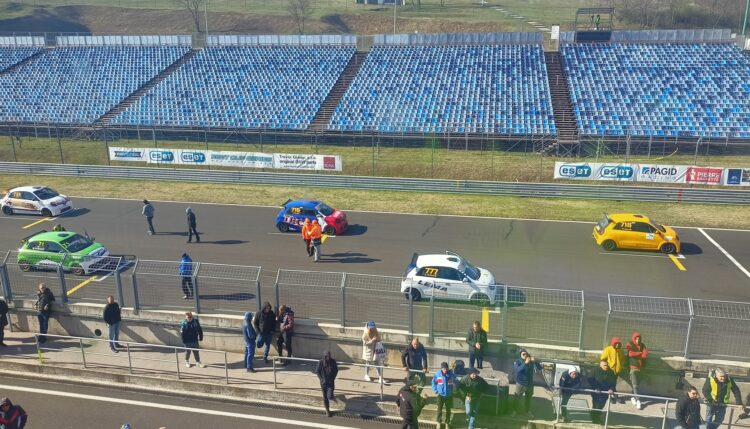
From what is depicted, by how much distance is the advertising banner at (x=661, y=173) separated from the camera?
30.1 m

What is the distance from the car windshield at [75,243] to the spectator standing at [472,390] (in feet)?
45.7

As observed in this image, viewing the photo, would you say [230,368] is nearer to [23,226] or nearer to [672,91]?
[23,226]

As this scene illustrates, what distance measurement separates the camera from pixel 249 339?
1302 cm

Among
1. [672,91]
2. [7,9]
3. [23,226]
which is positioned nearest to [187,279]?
[23,226]

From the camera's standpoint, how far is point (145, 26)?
85.2 metres

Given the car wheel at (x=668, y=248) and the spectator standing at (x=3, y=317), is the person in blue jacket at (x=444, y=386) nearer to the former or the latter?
the spectator standing at (x=3, y=317)

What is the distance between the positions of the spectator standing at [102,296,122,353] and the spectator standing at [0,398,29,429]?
335cm

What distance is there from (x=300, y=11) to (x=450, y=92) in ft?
168

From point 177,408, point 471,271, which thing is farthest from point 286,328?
point 471,271

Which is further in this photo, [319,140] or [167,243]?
[319,140]

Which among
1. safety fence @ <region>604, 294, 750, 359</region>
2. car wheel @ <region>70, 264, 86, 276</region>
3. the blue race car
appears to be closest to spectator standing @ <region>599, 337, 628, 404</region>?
safety fence @ <region>604, 294, 750, 359</region>

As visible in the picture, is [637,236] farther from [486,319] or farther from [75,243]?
[75,243]

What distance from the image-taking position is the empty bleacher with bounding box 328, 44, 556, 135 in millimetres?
40812

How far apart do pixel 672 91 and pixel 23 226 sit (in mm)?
42061
